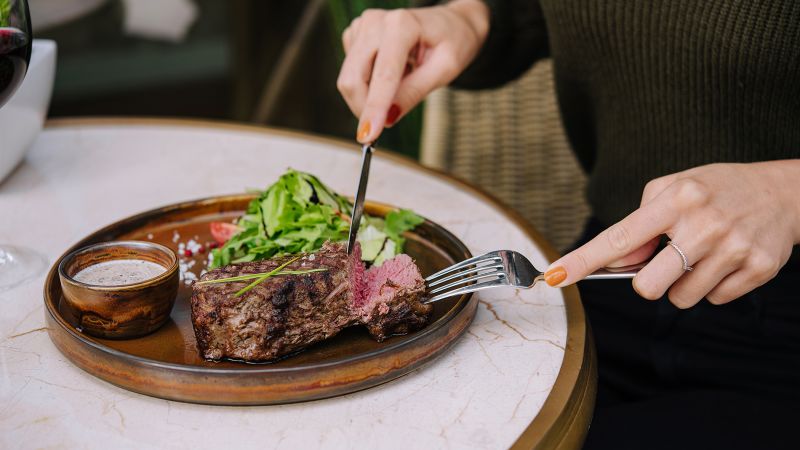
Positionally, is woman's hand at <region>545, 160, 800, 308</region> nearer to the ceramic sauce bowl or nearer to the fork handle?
the fork handle

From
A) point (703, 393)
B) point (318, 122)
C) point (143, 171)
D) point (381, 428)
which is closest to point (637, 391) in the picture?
point (703, 393)

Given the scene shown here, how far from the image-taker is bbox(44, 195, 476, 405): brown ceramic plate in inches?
40.3

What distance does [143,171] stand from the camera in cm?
180

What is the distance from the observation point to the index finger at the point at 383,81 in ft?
4.88

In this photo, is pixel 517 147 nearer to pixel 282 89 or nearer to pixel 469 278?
pixel 282 89

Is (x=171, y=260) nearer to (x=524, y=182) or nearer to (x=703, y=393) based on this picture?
(x=703, y=393)

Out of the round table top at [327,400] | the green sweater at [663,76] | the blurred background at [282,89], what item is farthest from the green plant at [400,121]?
the round table top at [327,400]

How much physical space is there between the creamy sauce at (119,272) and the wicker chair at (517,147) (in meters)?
1.72

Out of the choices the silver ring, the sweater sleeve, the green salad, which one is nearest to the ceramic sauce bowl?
the green salad

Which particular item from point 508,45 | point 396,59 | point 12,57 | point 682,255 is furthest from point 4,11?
point 508,45

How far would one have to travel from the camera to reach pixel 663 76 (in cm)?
175

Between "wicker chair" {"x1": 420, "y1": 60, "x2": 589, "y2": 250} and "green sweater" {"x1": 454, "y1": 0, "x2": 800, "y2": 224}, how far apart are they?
733 millimetres

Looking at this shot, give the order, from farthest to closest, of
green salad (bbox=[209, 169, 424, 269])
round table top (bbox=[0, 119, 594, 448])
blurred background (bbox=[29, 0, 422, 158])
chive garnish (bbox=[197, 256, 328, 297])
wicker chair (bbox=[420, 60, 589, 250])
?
blurred background (bbox=[29, 0, 422, 158]) → wicker chair (bbox=[420, 60, 589, 250]) → green salad (bbox=[209, 169, 424, 269]) → chive garnish (bbox=[197, 256, 328, 297]) → round table top (bbox=[0, 119, 594, 448])

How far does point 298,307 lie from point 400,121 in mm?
1950
